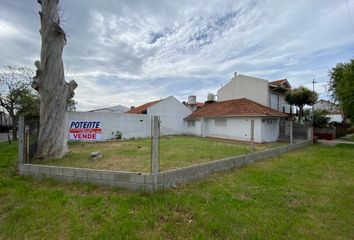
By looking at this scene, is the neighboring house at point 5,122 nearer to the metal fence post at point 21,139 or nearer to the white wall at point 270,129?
the metal fence post at point 21,139

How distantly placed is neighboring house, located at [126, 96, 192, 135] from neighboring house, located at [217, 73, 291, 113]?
5.16 m

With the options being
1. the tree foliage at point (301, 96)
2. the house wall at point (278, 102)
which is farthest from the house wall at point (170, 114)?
the tree foliage at point (301, 96)

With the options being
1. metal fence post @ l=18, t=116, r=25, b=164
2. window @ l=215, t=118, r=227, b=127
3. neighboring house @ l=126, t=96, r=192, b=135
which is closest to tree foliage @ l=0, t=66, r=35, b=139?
neighboring house @ l=126, t=96, r=192, b=135

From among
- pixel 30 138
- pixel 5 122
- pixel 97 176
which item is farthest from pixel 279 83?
pixel 5 122

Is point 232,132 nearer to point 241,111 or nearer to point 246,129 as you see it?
point 246,129

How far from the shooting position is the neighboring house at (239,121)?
47.4ft

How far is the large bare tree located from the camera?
6320 mm

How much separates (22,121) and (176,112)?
1534cm

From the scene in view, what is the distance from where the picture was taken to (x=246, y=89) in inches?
746

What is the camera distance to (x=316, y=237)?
266 cm

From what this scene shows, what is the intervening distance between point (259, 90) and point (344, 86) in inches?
237

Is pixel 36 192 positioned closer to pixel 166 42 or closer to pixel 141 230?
pixel 141 230

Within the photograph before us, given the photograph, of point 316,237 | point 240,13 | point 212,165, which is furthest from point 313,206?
point 240,13

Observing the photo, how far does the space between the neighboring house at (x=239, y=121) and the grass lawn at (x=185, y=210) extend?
31.5ft
